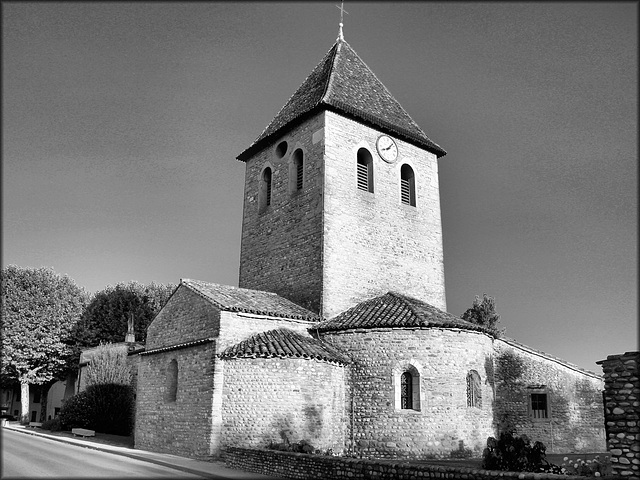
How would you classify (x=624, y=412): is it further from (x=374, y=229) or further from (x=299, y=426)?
(x=374, y=229)

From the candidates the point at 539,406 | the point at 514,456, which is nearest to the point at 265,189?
the point at 539,406

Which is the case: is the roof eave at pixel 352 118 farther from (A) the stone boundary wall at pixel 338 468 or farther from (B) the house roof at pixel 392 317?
(A) the stone boundary wall at pixel 338 468

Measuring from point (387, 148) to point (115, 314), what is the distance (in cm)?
2853

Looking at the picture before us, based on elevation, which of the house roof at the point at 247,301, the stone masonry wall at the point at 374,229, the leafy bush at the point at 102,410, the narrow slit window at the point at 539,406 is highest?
the stone masonry wall at the point at 374,229

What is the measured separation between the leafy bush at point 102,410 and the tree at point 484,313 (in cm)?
2329

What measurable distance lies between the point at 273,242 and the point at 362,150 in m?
6.02

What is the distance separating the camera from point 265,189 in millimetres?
27625

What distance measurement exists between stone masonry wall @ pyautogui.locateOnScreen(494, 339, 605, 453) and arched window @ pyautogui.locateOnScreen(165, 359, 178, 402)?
40.6 feet

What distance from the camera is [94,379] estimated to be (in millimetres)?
32969

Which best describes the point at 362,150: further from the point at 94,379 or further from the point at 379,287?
the point at 94,379

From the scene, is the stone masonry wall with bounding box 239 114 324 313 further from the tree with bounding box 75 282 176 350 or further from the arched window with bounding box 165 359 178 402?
the tree with bounding box 75 282 176 350

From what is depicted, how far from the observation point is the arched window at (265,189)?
2734 cm

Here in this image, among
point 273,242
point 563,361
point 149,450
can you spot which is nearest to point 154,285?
point 273,242

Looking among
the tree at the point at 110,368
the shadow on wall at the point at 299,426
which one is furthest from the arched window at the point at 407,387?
the tree at the point at 110,368
